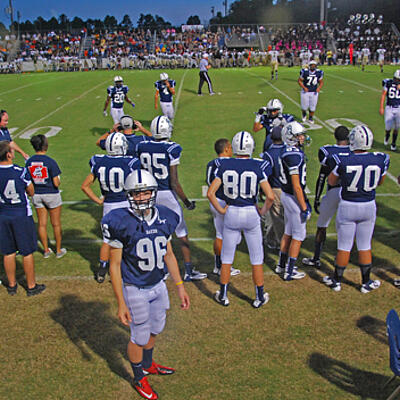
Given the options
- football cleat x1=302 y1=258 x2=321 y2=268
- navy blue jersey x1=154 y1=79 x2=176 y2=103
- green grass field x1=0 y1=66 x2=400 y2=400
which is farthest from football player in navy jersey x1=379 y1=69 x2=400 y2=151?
football cleat x1=302 y1=258 x2=321 y2=268

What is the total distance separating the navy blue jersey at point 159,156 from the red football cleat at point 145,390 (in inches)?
108

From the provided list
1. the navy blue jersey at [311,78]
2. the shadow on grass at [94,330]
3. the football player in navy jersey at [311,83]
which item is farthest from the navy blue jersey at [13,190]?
the navy blue jersey at [311,78]

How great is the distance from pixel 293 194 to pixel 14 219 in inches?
147

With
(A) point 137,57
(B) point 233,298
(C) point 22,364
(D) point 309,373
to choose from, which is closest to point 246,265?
(B) point 233,298

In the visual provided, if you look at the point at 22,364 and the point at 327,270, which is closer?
the point at 22,364

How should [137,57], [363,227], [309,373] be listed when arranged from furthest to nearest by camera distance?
1. [137,57]
2. [363,227]
3. [309,373]

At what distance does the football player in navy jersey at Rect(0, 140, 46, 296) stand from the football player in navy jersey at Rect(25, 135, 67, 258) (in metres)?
0.67

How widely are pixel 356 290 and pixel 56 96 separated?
69.5 feet

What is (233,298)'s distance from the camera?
5.62 meters

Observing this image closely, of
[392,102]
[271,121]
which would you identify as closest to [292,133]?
[271,121]

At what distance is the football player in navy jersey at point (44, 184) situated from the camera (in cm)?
636

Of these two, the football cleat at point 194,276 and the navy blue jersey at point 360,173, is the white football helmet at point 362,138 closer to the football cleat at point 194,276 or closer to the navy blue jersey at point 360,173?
the navy blue jersey at point 360,173

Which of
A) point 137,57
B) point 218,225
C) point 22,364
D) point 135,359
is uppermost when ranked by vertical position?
point 137,57

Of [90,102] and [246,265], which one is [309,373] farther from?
[90,102]
